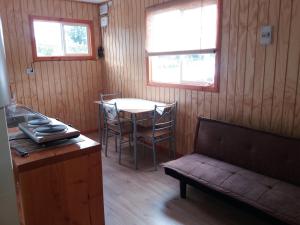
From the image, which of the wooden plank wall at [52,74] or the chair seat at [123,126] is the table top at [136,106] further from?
the wooden plank wall at [52,74]

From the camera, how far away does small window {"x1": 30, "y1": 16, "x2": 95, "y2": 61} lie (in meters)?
4.14

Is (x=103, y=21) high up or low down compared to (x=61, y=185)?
up

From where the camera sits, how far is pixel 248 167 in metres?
2.44

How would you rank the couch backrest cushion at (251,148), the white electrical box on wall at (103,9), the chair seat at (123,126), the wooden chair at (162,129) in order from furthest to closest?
the white electrical box on wall at (103,9) < the chair seat at (123,126) < the wooden chair at (162,129) < the couch backrest cushion at (251,148)

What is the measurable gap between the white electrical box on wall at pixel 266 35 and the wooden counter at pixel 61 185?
74.2 inches

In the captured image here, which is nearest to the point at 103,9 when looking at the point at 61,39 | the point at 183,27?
the point at 61,39

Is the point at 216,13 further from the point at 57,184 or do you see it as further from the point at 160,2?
the point at 57,184

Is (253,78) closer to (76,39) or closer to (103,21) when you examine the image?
(103,21)

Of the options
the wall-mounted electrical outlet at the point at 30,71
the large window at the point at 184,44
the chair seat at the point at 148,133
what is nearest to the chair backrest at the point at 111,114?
the chair seat at the point at 148,133

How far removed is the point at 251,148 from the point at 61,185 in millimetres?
1758

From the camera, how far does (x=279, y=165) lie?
2229mm

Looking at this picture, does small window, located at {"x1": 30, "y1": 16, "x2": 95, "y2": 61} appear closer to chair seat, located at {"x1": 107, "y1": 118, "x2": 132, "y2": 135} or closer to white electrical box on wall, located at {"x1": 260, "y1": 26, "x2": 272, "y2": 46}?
chair seat, located at {"x1": 107, "y1": 118, "x2": 132, "y2": 135}

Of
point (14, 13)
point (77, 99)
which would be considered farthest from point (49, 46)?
point (77, 99)

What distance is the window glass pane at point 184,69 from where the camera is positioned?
3.12 metres
